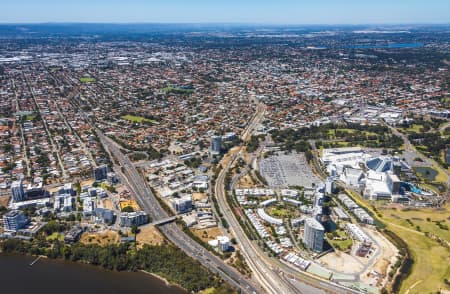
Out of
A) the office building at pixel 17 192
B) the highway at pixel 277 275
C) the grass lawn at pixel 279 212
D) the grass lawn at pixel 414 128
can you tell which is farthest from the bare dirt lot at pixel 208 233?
the grass lawn at pixel 414 128

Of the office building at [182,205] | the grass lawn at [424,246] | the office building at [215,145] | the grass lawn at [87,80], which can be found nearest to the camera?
the grass lawn at [424,246]

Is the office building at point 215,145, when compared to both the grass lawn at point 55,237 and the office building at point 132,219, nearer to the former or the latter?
the office building at point 132,219

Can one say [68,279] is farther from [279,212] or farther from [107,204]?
[279,212]

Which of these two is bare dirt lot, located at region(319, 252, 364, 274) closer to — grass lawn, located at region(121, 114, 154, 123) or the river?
the river

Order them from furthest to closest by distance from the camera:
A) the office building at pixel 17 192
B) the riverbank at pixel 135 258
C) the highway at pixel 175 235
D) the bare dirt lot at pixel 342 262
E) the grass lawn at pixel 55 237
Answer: the office building at pixel 17 192 → the grass lawn at pixel 55 237 → the bare dirt lot at pixel 342 262 → the highway at pixel 175 235 → the riverbank at pixel 135 258

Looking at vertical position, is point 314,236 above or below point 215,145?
below

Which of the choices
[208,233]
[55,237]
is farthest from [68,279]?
[208,233]
